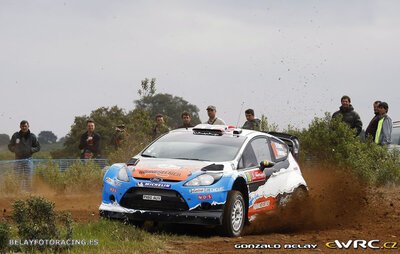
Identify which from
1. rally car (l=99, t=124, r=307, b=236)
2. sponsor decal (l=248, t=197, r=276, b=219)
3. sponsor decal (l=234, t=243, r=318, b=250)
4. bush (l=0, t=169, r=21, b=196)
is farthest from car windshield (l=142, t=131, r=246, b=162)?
bush (l=0, t=169, r=21, b=196)

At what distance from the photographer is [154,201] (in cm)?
1128

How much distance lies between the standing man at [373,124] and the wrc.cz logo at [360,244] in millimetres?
9023

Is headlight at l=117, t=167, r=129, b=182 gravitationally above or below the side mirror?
below

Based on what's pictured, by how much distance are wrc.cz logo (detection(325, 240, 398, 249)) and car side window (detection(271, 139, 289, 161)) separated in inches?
109

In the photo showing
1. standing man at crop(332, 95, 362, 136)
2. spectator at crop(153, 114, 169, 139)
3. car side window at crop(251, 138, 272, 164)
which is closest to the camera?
car side window at crop(251, 138, 272, 164)

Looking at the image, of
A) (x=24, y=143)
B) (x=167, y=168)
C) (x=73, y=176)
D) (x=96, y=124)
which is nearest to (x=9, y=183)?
(x=24, y=143)

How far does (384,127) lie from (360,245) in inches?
372

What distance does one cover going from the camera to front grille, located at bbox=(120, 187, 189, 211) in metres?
11.2

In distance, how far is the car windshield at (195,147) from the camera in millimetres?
12195

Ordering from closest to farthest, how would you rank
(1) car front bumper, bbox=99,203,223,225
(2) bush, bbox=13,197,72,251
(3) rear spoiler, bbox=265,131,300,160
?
(2) bush, bbox=13,197,72,251, (1) car front bumper, bbox=99,203,223,225, (3) rear spoiler, bbox=265,131,300,160

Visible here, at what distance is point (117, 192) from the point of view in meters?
11.6

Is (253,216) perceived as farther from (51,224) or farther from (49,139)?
(49,139)

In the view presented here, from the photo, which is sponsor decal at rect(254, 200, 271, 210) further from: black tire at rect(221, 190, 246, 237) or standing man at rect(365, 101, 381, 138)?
standing man at rect(365, 101, 381, 138)

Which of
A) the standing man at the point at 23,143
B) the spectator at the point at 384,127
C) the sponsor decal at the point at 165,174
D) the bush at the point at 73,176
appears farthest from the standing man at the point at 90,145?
the sponsor decal at the point at 165,174
